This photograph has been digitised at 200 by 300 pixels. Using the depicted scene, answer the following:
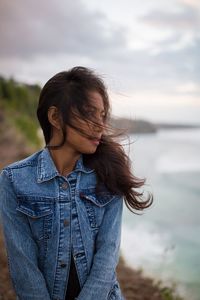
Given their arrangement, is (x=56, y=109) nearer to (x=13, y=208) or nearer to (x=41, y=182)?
(x=41, y=182)

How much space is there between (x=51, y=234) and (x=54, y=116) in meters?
0.44

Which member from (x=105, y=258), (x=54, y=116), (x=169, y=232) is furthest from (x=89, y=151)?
(x=169, y=232)

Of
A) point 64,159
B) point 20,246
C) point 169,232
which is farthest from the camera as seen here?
point 169,232

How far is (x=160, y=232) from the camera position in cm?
476

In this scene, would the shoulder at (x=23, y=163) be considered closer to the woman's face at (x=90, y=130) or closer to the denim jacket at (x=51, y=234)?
the denim jacket at (x=51, y=234)

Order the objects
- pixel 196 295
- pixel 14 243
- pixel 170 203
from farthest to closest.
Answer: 1. pixel 170 203
2. pixel 196 295
3. pixel 14 243

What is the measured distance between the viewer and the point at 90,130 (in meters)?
1.66

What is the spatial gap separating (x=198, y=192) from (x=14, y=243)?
16.3 feet

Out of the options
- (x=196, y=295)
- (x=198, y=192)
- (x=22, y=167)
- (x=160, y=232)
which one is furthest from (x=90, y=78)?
(x=198, y=192)

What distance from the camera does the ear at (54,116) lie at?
1654 mm

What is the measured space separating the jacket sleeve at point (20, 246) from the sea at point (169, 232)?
0.56 metres

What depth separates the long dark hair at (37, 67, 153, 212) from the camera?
5.32ft

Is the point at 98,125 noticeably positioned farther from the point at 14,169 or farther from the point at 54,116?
the point at 14,169

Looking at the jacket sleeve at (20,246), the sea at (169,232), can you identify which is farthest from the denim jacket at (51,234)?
the sea at (169,232)
